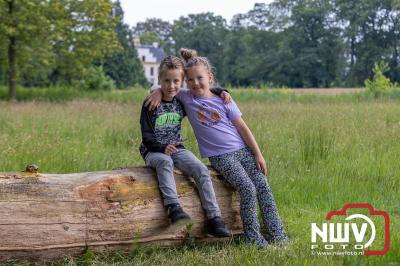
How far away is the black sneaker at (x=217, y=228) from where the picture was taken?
4262 mm

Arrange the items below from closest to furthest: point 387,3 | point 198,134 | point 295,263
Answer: point 295,263 → point 198,134 → point 387,3

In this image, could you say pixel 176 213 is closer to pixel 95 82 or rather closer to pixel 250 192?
pixel 250 192

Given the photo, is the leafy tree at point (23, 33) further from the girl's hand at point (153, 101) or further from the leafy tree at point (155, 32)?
the leafy tree at point (155, 32)

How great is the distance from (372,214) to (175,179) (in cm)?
200

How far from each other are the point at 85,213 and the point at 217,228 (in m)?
1.02

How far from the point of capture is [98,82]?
29953 millimetres

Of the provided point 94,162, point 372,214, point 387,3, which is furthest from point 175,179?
point 387,3

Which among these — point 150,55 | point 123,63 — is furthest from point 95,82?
point 150,55

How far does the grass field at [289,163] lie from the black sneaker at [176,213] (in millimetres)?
263

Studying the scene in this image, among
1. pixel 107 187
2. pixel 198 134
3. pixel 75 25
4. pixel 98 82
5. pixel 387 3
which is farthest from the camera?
pixel 387 3

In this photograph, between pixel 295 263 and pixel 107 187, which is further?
pixel 107 187

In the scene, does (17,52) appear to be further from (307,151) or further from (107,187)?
(107,187)

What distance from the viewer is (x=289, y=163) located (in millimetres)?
6941

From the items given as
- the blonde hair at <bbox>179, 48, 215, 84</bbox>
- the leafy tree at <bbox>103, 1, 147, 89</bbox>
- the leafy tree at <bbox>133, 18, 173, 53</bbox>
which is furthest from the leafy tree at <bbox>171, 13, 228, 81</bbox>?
the blonde hair at <bbox>179, 48, 215, 84</bbox>
